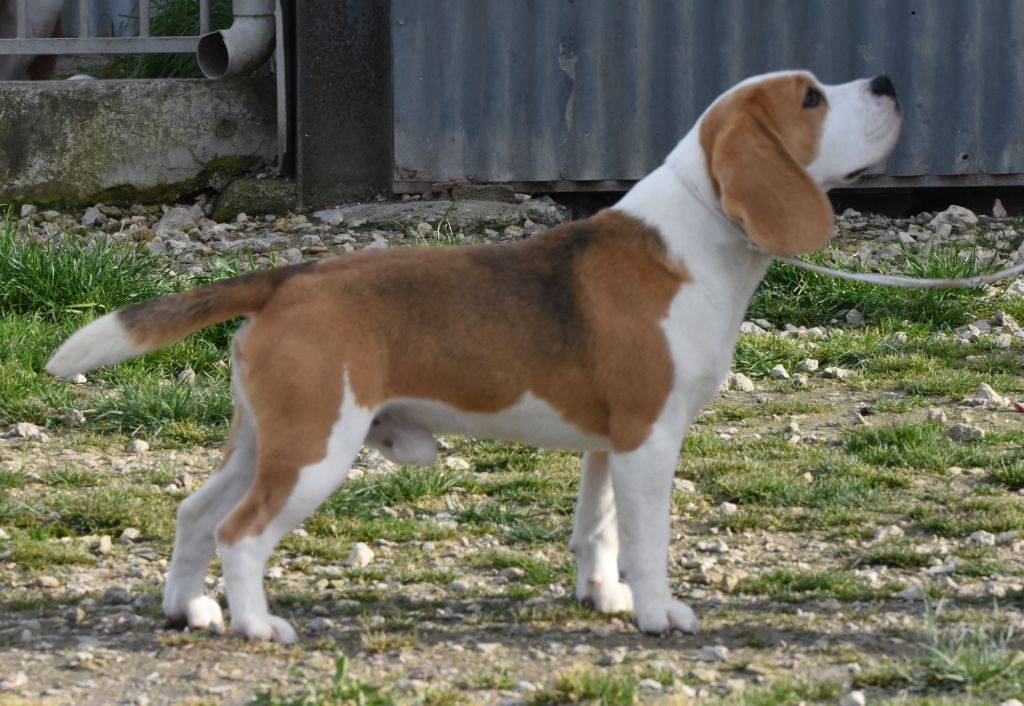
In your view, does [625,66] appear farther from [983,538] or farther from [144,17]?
[983,538]

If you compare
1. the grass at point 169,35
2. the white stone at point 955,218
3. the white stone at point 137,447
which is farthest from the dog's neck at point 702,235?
the grass at point 169,35

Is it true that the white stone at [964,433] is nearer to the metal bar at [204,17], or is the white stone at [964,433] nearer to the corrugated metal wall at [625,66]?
the corrugated metal wall at [625,66]

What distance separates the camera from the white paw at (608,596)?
4.25 metres

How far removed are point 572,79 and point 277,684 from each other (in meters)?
6.38

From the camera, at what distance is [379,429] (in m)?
4.09

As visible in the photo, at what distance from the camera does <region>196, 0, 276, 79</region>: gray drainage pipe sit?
9430 mm

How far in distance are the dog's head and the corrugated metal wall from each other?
5.28 meters

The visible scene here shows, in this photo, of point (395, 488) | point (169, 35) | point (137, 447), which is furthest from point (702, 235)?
point (169, 35)

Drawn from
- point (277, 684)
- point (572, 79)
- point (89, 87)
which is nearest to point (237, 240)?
point (89, 87)

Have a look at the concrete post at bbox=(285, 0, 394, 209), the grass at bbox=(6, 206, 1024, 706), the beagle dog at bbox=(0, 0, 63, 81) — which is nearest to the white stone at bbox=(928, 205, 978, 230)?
the grass at bbox=(6, 206, 1024, 706)

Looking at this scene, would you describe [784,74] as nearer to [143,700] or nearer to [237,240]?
[143,700]

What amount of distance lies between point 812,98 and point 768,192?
0.37 meters

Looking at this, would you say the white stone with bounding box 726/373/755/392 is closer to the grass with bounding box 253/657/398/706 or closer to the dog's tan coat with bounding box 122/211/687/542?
the dog's tan coat with bounding box 122/211/687/542

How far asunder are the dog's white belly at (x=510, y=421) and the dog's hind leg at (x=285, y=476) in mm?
195
